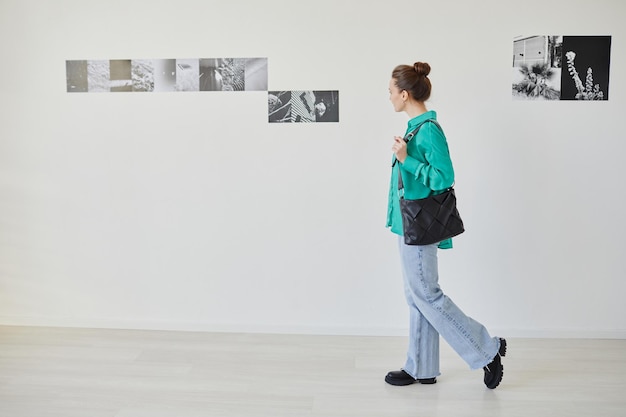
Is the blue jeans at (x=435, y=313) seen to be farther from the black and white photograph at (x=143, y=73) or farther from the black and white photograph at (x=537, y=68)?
the black and white photograph at (x=143, y=73)

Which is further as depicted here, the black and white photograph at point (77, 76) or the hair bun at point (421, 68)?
the black and white photograph at point (77, 76)

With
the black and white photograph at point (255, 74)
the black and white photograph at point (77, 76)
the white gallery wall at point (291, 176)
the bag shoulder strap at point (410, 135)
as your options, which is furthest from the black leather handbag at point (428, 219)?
the black and white photograph at point (77, 76)

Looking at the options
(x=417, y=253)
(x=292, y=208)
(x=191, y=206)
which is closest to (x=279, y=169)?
(x=292, y=208)

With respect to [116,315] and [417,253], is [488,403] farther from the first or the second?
[116,315]

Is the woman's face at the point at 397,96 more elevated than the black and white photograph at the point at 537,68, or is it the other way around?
the black and white photograph at the point at 537,68

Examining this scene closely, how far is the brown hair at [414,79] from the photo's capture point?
9.07ft

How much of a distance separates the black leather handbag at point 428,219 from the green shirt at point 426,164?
0.12 ft

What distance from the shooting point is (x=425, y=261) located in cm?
277

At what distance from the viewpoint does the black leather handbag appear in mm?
2697

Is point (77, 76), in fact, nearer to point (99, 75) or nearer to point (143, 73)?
point (99, 75)

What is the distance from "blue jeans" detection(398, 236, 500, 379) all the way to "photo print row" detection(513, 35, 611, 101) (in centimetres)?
126

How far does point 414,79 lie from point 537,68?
42.4 inches

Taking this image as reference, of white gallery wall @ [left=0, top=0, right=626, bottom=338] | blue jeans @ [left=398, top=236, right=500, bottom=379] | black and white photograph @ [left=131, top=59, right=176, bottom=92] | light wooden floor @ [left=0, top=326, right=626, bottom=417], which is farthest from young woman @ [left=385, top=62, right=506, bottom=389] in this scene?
black and white photograph @ [left=131, top=59, right=176, bottom=92]

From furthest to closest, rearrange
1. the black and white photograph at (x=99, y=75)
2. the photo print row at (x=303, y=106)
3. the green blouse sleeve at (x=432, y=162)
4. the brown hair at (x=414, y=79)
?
the black and white photograph at (x=99, y=75)
the photo print row at (x=303, y=106)
the brown hair at (x=414, y=79)
the green blouse sleeve at (x=432, y=162)
